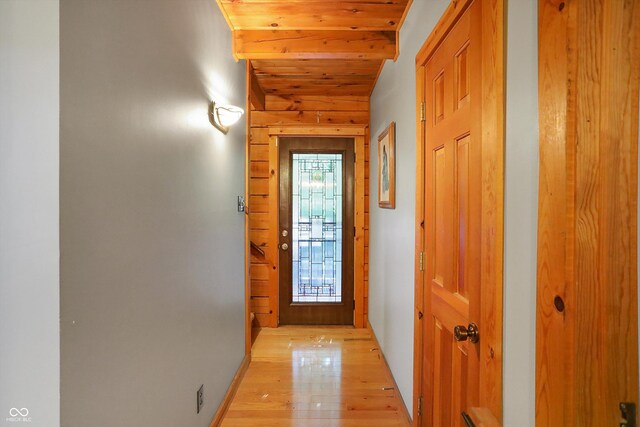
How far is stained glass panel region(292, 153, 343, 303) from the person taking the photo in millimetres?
3607

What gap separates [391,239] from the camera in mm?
2445

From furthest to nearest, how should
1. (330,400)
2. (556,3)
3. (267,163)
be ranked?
(267,163), (330,400), (556,3)

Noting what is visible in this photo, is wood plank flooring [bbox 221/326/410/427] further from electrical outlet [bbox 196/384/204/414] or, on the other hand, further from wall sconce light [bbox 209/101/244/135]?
wall sconce light [bbox 209/101/244/135]

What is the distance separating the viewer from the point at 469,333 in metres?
1.11

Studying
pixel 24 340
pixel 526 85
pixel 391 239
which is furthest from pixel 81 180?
pixel 391 239

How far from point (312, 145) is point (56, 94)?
2909 mm

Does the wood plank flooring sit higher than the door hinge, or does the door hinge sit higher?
the door hinge

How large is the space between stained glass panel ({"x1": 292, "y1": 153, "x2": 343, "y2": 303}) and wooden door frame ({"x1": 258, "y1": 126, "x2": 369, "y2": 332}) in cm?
19

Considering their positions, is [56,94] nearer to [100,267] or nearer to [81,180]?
[81,180]

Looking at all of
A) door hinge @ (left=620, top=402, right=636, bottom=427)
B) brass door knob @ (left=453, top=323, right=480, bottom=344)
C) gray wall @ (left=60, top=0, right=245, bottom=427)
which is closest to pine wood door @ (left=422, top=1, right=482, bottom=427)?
brass door knob @ (left=453, top=323, right=480, bottom=344)

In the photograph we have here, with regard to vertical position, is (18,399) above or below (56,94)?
below

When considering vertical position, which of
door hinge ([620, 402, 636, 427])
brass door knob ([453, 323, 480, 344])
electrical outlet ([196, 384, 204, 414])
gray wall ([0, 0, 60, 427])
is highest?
gray wall ([0, 0, 60, 427])

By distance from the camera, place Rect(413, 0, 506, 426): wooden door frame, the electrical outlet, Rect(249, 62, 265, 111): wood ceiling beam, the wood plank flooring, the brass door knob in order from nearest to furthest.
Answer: Rect(413, 0, 506, 426): wooden door frame, the brass door knob, the electrical outlet, the wood plank flooring, Rect(249, 62, 265, 111): wood ceiling beam

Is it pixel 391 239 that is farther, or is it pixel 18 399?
pixel 391 239
